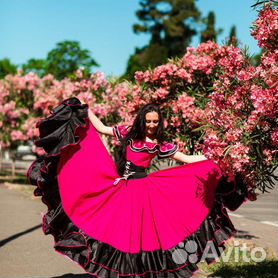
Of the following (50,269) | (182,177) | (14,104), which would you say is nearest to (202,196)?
(182,177)

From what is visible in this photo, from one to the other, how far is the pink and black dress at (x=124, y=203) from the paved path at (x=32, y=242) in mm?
1207

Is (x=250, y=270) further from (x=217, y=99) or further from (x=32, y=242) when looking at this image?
(x=32, y=242)

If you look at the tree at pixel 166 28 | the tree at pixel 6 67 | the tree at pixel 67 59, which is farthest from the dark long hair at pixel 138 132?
the tree at pixel 166 28

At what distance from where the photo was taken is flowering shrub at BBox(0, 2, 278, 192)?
4.81 meters

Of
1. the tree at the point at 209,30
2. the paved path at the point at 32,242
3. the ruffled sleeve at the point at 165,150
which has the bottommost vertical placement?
the paved path at the point at 32,242

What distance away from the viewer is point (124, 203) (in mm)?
5293

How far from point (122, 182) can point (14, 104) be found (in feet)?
49.2

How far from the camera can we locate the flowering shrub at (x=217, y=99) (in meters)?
4.81

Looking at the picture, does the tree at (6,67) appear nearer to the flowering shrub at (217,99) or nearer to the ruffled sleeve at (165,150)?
the flowering shrub at (217,99)

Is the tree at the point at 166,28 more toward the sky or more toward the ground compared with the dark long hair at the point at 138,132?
more toward the sky

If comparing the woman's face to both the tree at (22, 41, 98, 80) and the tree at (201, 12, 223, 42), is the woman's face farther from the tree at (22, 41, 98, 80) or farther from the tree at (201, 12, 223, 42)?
the tree at (201, 12, 223, 42)

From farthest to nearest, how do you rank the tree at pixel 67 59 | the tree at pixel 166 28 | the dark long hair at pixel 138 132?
the tree at pixel 166 28, the tree at pixel 67 59, the dark long hair at pixel 138 132

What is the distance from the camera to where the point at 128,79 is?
9430mm

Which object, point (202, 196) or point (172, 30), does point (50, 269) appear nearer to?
point (202, 196)
